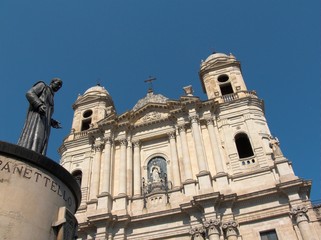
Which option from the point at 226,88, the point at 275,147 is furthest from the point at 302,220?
the point at 226,88

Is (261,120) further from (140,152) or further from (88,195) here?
(88,195)

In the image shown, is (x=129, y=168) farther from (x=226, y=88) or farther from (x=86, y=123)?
(x=226, y=88)

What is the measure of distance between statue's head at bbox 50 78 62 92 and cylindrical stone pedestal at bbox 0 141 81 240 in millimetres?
A: 2514

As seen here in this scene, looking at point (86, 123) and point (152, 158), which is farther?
point (86, 123)

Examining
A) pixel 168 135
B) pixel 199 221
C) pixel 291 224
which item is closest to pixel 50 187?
pixel 199 221

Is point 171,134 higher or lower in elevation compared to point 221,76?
lower

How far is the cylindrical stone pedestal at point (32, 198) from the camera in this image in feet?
16.9

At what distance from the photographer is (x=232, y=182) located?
52.5ft

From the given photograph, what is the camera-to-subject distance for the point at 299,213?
1369cm

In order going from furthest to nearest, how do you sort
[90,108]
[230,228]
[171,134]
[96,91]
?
[96,91] → [90,108] → [171,134] → [230,228]

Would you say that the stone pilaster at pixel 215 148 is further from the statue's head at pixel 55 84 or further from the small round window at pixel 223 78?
the statue's head at pixel 55 84

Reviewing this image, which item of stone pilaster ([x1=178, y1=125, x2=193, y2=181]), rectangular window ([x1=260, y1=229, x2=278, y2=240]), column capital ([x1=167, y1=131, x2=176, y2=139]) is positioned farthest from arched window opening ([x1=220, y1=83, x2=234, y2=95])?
rectangular window ([x1=260, y1=229, x2=278, y2=240])

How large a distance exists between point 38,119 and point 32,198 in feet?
7.30

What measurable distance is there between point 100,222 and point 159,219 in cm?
267
